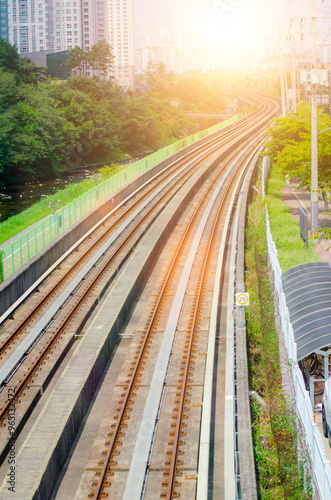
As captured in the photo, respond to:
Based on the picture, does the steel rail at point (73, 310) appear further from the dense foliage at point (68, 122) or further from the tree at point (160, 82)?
the tree at point (160, 82)

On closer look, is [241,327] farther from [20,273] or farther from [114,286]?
[20,273]

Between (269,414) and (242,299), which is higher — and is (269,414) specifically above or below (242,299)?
below

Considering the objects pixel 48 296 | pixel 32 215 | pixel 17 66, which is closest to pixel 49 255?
pixel 48 296

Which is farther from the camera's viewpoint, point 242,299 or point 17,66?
point 17,66

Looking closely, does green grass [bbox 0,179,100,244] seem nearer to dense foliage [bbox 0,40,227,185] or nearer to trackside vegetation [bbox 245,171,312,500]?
dense foliage [bbox 0,40,227,185]

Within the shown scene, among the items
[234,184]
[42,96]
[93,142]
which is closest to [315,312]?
[234,184]

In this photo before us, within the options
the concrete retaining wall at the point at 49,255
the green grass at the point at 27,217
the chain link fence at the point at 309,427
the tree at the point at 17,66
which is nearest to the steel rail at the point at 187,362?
the chain link fence at the point at 309,427

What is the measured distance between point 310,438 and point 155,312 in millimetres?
11801

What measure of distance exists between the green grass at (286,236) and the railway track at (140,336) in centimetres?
299

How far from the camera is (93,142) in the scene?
286 ft

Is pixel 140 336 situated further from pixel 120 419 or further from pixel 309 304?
pixel 309 304

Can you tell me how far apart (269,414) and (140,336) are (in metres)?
6.80

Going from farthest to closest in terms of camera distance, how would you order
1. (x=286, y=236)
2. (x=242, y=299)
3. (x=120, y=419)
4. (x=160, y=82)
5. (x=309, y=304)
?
(x=160, y=82) < (x=286, y=236) < (x=242, y=299) < (x=309, y=304) < (x=120, y=419)

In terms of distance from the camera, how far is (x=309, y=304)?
1728 centimetres
